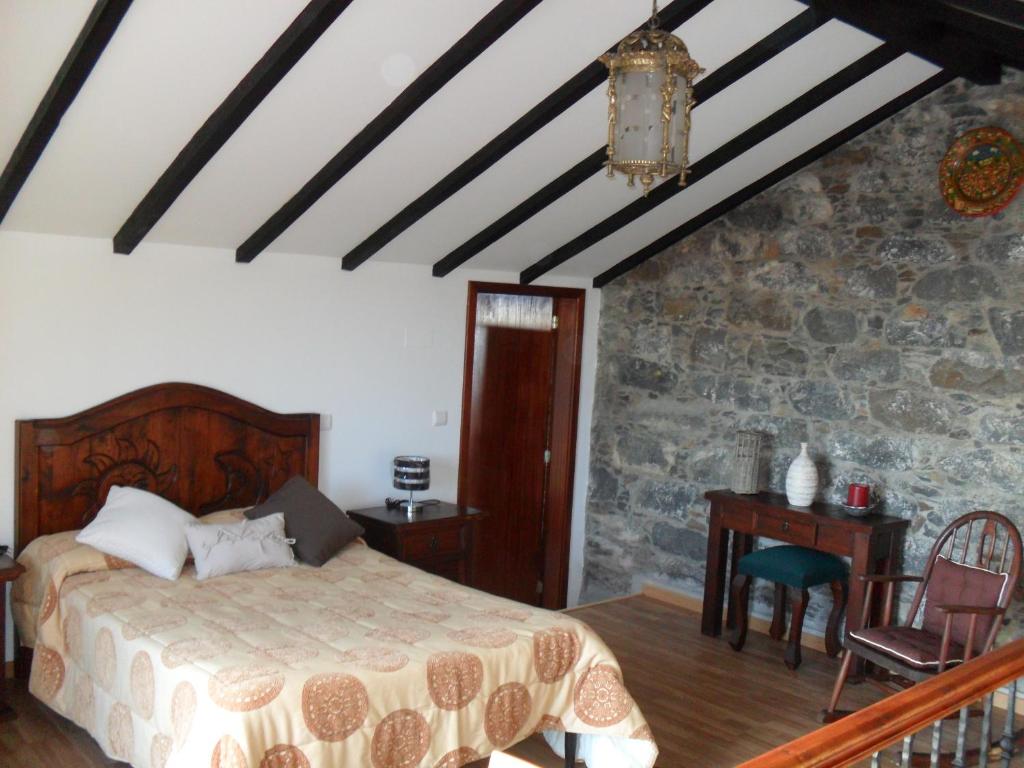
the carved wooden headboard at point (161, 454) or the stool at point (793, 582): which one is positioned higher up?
the carved wooden headboard at point (161, 454)

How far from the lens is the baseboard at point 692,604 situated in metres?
5.48

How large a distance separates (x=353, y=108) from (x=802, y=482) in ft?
9.71

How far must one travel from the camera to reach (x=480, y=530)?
6191 millimetres

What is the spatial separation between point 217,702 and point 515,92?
2.57m

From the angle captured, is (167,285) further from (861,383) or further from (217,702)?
(861,383)

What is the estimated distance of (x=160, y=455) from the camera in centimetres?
466

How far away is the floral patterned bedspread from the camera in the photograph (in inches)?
118

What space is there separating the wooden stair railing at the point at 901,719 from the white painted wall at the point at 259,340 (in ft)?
12.0

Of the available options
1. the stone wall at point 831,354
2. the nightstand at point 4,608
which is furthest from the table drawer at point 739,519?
the nightstand at point 4,608

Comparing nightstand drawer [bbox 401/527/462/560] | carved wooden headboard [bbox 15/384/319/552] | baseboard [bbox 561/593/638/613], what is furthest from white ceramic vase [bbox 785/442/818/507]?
carved wooden headboard [bbox 15/384/319/552]

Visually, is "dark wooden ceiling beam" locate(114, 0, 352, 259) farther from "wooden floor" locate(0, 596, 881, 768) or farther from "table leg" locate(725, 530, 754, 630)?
"table leg" locate(725, 530, 754, 630)

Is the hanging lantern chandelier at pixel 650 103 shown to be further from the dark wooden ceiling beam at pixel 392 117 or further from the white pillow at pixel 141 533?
the white pillow at pixel 141 533

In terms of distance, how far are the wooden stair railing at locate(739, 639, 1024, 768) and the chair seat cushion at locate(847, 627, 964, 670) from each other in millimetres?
2110

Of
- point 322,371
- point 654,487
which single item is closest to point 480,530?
point 654,487
